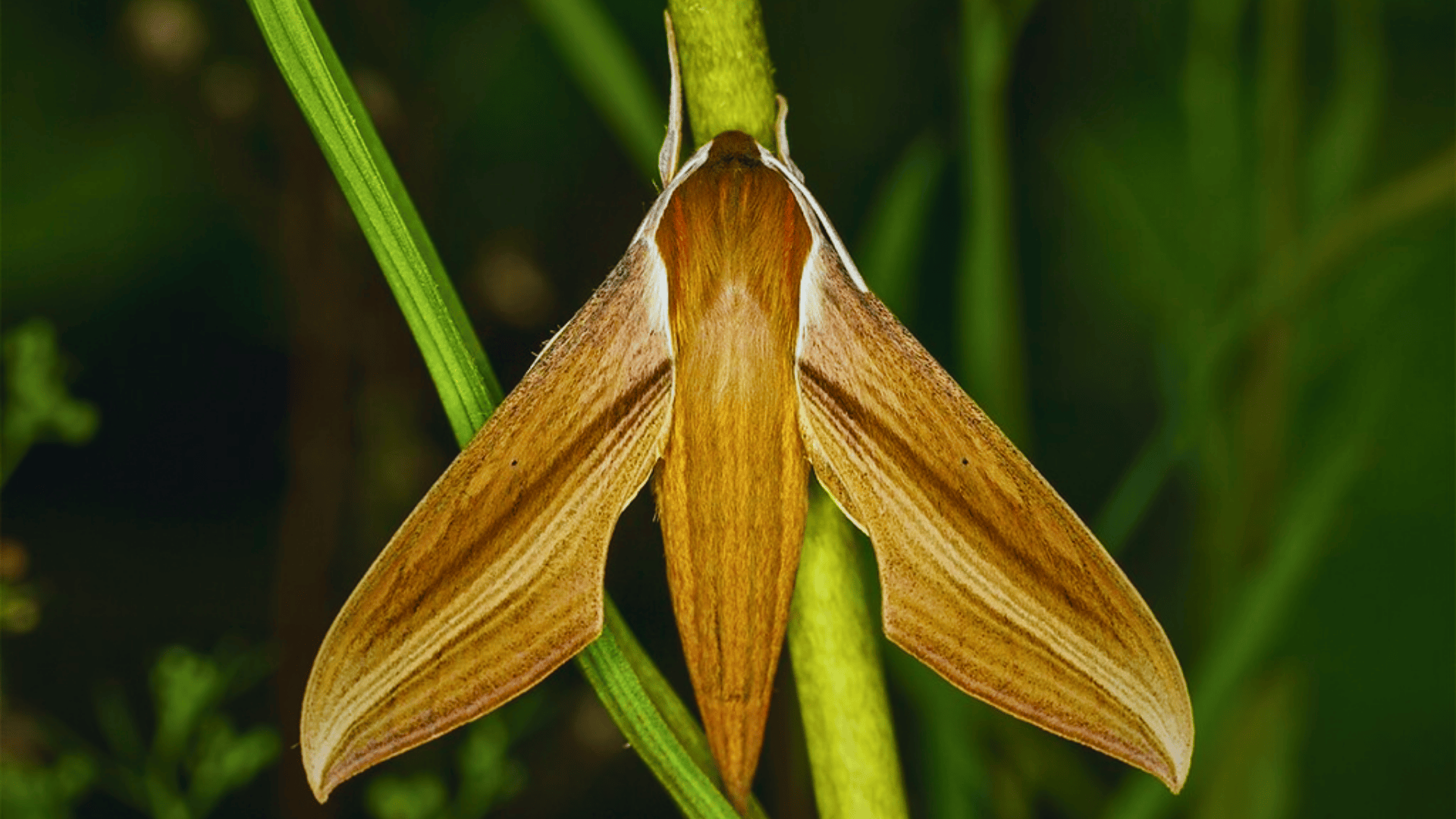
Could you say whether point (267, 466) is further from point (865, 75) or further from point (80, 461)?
point (865, 75)

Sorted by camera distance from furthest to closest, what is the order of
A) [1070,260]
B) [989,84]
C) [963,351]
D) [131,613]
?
[1070,260]
[131,613]
[963,351]
[989,84]

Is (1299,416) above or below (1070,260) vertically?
below

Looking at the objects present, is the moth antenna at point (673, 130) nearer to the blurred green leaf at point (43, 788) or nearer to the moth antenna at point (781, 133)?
the moth antenna at point (781, 133)

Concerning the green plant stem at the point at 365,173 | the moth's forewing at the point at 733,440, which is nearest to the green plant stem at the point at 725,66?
the moth's forewing at the point at 733,440

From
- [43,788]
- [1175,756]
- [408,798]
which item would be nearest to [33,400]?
[43,788]

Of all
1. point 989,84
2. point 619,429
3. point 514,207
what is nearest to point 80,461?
point 514,207

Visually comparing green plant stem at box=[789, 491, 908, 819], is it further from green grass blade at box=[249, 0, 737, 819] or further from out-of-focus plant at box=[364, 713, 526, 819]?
out-of-focus plant at box=[364, 713, 526, 819]
